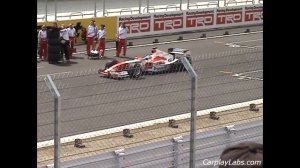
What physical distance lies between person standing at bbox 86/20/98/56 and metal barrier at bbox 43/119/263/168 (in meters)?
17.3

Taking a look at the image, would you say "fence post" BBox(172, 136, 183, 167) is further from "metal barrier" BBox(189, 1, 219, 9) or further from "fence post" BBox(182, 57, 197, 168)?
"metal barrier" BBox(189, 1, 219, 9)

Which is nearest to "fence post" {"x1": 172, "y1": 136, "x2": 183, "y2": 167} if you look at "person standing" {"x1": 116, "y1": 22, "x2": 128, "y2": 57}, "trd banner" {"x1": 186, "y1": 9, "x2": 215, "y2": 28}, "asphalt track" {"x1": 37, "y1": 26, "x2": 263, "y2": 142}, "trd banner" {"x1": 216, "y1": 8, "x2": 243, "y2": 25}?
"asphalt track" {"x1": 37, "y1": 26, "x2": 263, "y2": 142}

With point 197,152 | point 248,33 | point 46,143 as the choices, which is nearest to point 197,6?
point 248,33

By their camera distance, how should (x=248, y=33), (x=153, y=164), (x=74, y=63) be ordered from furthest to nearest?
(x=248, y=33)
(x=74, y=63)
(x=153, y=164)

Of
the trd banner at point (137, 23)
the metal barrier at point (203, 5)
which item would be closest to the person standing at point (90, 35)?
the trd banner at point (137, 23)

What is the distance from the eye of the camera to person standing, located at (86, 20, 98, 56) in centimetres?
2573

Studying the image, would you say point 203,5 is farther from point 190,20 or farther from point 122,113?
point 122,113

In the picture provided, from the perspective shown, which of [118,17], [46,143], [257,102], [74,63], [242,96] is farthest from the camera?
[118,17]

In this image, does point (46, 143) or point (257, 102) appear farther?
point (257, 102)

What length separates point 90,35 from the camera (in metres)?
26.0
